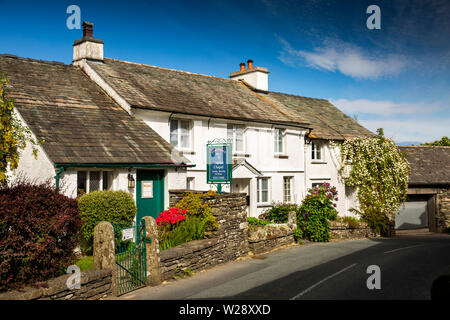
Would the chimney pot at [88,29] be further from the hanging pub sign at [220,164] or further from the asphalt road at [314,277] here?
the asphalt road at [314,277]

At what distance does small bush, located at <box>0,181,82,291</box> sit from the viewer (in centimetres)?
719

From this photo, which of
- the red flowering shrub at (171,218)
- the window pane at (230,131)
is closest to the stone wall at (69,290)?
the red flowering shrub at (171,218)

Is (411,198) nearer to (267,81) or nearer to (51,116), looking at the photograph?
(267,81)

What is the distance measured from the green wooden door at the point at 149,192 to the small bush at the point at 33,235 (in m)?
6.59

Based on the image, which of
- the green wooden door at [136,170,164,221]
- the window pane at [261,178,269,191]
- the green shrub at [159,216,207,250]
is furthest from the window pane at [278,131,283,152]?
the green shrub at [159,216,207,250]

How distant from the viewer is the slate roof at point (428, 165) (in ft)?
96.1

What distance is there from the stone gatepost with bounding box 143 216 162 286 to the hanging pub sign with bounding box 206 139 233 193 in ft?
16.8

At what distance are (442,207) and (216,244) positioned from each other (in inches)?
909

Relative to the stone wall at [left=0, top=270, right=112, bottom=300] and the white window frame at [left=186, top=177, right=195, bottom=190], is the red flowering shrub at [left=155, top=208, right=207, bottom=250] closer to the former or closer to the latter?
the stone wall at [left=0, top=270, right=112, bottom=300]

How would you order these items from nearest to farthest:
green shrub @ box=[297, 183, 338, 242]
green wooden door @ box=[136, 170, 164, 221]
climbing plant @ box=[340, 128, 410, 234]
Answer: green wooden door @ box=[136, 170, 164, 221], green shrub @ box=[297, 183, 338, 242], climbing plant @ box=[340, 128, 410, 234]

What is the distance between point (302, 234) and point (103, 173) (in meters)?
9.80

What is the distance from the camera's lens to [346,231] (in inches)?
866

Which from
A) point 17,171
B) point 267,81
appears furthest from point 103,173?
point 267,81

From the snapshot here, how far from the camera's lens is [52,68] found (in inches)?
762
